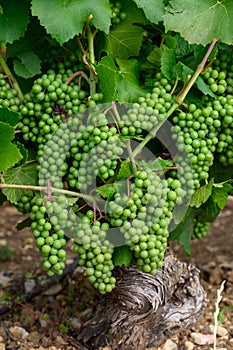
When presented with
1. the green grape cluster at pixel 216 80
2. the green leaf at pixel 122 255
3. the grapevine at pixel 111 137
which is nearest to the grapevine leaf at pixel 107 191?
the grapevine at pixel 111 137

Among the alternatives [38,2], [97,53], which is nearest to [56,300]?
[97,53]

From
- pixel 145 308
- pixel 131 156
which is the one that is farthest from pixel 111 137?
pixel 145 308

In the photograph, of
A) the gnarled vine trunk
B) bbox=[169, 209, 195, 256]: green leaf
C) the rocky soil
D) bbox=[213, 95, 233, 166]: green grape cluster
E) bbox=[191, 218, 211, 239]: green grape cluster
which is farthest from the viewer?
bbox=[191, 218, 211, 239]: green grape cluster

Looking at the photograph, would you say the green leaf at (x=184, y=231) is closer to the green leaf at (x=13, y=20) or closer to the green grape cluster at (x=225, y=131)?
the green grape cluster at (x=225, y=131)

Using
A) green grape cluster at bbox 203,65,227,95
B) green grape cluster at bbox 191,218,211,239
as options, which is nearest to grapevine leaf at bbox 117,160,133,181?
green grape cluster at bbox 203,65,227,95

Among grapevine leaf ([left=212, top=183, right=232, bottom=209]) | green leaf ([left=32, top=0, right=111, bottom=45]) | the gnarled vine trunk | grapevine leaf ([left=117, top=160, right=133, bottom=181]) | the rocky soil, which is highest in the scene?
green leaf ([left=32, top=0, right=111, bottom=45])

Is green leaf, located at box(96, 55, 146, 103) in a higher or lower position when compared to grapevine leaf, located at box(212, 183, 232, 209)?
higher

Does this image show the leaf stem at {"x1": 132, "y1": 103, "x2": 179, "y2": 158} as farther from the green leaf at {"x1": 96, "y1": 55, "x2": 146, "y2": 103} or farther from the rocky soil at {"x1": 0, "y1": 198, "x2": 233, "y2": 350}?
the rocky soil at {"x1": 0, "y1": 198, "x2": 233, "y2": 350}

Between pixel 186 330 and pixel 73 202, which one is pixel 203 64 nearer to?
pixel 73 202
